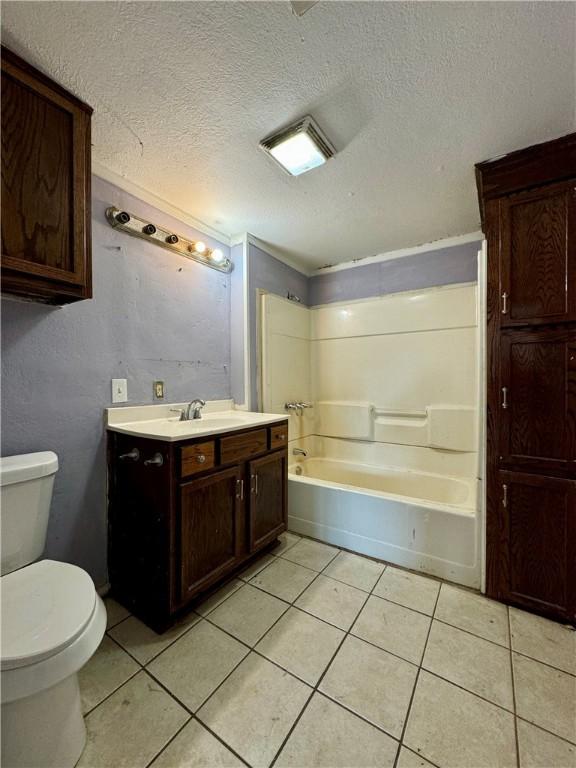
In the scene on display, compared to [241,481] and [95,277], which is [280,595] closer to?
[241,481]

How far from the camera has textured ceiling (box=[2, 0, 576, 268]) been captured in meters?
0.90

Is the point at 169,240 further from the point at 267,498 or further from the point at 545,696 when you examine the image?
the point at 545,696

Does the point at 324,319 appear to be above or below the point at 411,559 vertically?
above

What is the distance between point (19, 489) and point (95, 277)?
1.01 meters

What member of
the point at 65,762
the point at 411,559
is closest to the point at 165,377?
the point at 65,762

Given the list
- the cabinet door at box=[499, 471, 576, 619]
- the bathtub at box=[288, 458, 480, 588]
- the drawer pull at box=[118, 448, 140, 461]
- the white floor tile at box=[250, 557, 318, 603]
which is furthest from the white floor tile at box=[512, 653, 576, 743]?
the drawer pull at box=[118, 448, 140, 461]

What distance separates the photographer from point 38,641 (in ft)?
2.62

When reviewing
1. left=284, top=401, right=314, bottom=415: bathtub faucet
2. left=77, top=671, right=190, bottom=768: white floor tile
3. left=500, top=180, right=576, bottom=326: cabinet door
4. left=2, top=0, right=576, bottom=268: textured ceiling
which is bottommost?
left=77, top=671, right=190, bottom=768: white floor tile

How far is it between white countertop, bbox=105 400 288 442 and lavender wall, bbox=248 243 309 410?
360mm

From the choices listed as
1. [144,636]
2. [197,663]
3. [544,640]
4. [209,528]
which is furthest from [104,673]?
[544,640]

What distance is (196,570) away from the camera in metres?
1.42

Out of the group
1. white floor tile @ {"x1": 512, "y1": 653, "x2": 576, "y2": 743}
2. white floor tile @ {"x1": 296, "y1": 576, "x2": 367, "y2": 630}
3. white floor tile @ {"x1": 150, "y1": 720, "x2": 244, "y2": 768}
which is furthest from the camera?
white floor tile @ {"x1": 296, "y1": 576, "x2": 367, "y2": 630}

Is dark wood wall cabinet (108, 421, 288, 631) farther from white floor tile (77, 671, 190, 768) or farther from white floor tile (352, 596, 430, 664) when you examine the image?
white floor tile (352, 596, 430, 664)

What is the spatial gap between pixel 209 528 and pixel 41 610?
0.68 m
